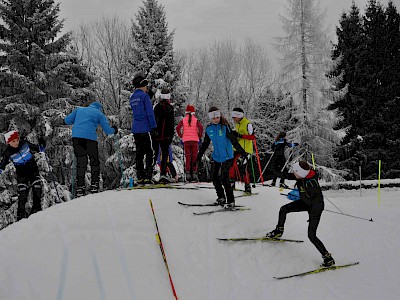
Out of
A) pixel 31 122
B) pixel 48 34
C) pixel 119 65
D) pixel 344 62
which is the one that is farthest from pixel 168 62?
pixel 344 62

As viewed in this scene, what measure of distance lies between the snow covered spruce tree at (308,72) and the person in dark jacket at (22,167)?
51.9 ft

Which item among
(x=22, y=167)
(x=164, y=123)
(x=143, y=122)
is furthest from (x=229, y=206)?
(x=22, y=167)

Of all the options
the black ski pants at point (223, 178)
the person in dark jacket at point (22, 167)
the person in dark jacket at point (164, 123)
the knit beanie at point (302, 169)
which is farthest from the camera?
the person in dark jacket at point (164, 123)

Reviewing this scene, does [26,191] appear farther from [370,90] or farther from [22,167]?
[370,90]

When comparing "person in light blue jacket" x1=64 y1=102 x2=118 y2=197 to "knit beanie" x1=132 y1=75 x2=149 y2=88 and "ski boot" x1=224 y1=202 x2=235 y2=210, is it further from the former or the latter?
"ski boot" x1=224 y1=202 x2=235 y2=210

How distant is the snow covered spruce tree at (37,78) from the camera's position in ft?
49.8

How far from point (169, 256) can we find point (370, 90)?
23213 millimetres

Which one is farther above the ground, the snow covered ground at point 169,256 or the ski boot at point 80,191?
the ski boot at point 80,191

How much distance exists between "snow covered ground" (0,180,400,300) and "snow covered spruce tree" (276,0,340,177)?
13800mm

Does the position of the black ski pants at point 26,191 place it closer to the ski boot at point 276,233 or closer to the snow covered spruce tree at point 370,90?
the ski boot at point 276,233

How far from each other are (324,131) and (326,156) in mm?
1590

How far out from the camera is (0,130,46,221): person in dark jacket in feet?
23.1

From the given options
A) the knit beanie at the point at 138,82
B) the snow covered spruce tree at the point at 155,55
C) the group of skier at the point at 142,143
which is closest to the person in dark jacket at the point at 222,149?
the group of skier at the point at 142,143

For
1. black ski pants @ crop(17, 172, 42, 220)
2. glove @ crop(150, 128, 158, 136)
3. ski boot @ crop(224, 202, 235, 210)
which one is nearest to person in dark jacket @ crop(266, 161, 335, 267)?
A: ski boot @ crop(224, 202, 235, 210)
